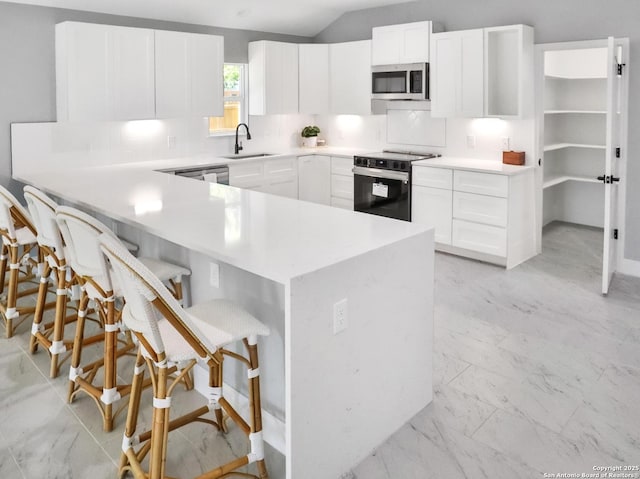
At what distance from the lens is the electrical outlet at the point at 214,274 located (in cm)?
269

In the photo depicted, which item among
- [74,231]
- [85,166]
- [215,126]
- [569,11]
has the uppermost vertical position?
[569,11]

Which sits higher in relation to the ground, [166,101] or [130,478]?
[166,101]

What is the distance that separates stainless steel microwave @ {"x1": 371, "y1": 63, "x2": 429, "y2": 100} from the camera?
224 inches

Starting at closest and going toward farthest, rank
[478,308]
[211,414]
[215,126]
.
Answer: [211,414]
[478,308]
[215,126]

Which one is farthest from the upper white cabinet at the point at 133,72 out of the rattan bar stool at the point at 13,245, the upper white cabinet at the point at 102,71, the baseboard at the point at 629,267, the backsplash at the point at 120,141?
the baseboard at the point at 629,267

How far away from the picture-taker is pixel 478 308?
13.5 feet

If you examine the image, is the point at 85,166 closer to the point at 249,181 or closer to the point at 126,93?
the point at 126,93

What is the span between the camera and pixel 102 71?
4.87m

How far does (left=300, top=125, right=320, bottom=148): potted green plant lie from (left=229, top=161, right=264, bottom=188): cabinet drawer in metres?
1.20

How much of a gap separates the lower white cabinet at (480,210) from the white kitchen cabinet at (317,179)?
135cm

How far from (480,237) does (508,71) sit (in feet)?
5.41

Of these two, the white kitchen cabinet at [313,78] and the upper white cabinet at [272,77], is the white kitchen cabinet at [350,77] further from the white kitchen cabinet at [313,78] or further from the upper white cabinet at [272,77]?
the upper white cabinet at [272,77]

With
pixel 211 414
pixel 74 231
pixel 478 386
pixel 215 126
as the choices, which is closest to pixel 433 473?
pixel 478 386

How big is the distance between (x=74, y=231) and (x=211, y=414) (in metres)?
1.06
